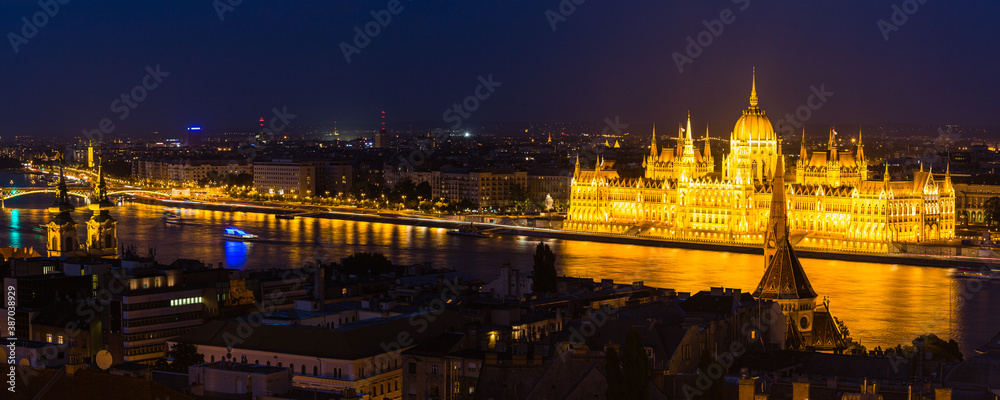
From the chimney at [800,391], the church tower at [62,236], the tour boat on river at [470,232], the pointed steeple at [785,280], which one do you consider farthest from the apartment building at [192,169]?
the chimney at [800,391]

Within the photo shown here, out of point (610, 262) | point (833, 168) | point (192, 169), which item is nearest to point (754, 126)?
point (833, 168)

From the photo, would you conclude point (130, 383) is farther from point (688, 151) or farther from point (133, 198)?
point (133, 198)

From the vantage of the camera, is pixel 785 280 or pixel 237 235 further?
pixel 237 235

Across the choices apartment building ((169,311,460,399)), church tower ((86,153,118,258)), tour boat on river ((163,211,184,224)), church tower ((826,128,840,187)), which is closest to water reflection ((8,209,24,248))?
tour boat on river ((163,211,184,224))

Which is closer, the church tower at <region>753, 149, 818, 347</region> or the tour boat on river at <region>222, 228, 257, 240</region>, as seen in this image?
the church tower at <region>753, 149, 818, 347</region>

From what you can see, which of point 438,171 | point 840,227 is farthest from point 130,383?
point 438,171

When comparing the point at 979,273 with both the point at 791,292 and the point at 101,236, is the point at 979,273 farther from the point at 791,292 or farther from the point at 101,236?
the point at 101,236

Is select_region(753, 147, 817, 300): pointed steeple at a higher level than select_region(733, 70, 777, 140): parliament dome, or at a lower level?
lower

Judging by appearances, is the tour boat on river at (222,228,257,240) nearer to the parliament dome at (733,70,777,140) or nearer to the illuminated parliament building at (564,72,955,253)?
the illuminated parliament building at (564,72,955,253)
